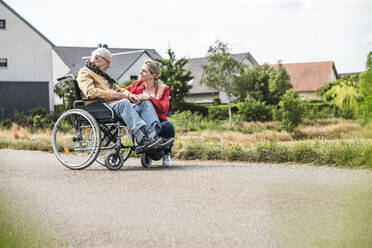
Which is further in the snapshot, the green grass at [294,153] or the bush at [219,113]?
the bush at [219,113]

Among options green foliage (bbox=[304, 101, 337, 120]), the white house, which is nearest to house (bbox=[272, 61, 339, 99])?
green foliage (bbox=[304, 101, 337, 120])

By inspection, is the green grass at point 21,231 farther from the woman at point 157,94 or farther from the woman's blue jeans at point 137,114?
the woman at point 157,94

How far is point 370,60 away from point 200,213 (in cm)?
138

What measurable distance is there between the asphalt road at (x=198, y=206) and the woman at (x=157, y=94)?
0.58 meters

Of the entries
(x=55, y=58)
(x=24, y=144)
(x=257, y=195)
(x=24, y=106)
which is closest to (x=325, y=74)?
(x=55, y=58)

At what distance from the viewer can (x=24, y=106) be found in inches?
1138

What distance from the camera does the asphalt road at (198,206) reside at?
7.93 feet

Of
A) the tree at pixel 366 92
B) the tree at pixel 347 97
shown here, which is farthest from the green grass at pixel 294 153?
the tree at pixel 366 92

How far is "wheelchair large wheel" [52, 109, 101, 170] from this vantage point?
4871 millimetres

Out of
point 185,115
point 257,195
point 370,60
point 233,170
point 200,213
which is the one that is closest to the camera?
point 370,60

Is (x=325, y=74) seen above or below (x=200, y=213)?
above

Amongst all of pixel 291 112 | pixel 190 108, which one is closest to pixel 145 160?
pixel 291 112

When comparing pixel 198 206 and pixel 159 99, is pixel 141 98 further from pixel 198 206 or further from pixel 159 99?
pixel 198 206

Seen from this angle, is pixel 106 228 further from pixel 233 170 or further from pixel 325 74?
pixel 325 74
